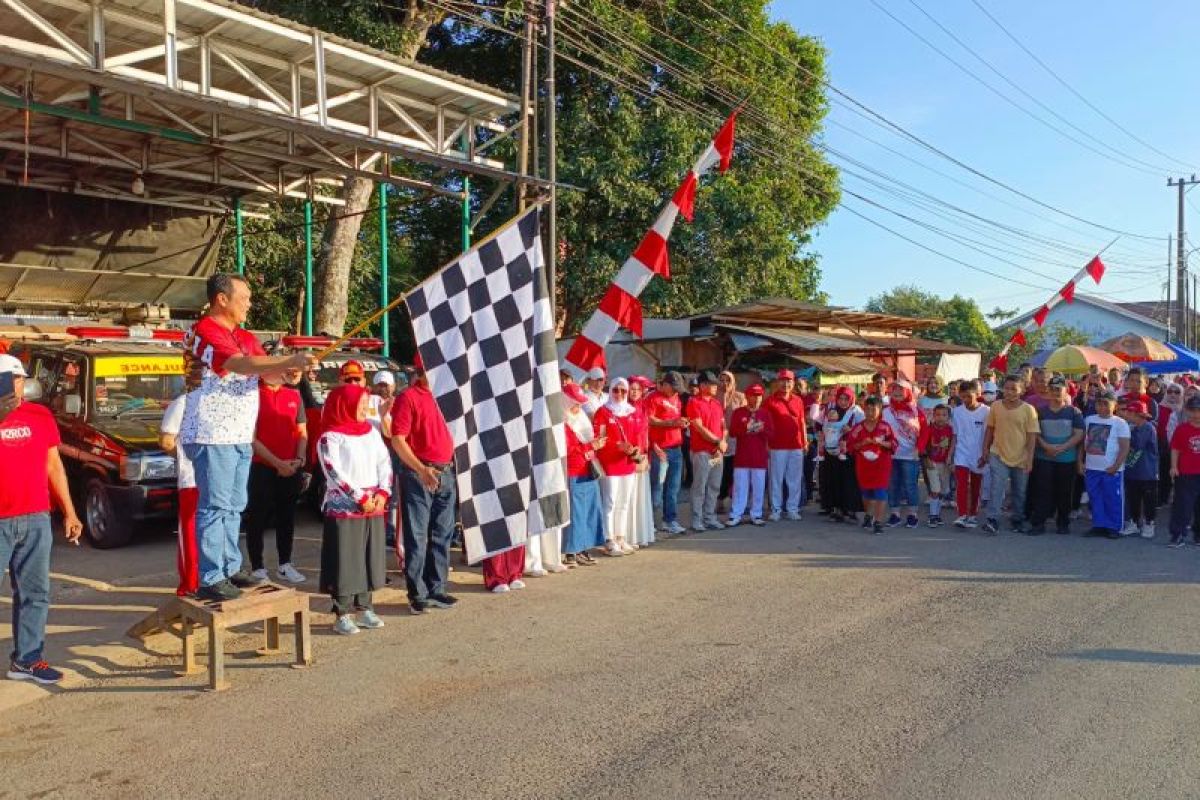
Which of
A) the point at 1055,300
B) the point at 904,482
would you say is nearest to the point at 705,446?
the point at 904,482

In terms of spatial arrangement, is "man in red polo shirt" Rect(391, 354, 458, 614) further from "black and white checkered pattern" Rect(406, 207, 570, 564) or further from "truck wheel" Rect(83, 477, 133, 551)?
"truck wheel" Rect(83, 477, 133, 551)

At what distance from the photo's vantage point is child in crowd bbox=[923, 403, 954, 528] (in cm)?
1116

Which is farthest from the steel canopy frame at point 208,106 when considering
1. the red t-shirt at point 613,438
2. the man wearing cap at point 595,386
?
the red t-shirt at point 613,438

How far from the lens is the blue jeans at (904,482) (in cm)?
1096

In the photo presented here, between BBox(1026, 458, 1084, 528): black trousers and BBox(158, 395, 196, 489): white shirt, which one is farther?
BBox(1026, 458, 1084, 528): black trousers

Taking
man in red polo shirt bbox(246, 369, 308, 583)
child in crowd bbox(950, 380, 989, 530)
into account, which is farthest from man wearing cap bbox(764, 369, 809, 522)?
man in red polo shirt bbox(246, 369, 308, 583)

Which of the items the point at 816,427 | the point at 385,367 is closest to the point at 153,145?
the point at 385,367

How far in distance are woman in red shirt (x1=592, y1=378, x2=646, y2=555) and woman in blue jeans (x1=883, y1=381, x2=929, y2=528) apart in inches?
134

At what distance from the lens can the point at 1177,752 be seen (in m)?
4.23

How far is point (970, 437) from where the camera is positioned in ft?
37.2

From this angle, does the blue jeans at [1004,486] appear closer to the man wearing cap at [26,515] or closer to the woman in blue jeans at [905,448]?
the woman in blue jeans at [905,448]

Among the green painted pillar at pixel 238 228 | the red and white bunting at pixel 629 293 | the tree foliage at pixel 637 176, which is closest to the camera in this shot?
the red and white bunting at pixel 629 293

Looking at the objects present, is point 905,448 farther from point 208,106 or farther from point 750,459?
point 208,106

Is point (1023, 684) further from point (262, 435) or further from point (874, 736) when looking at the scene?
point (262, 435)
